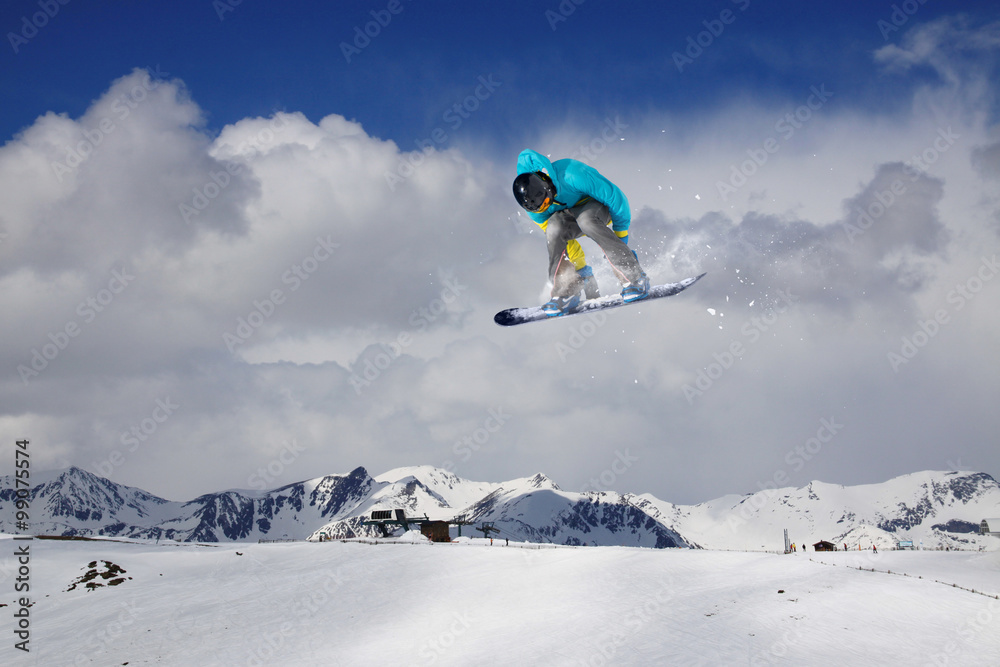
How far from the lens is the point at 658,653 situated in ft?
56.9

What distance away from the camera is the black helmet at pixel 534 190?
7.95 metres

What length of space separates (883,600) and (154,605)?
28.0 metres

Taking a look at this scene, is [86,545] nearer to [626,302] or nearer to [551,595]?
[551,595]

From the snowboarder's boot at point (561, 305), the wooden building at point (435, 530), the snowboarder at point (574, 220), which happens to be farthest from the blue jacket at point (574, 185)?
the wooden building at point (435, 530)

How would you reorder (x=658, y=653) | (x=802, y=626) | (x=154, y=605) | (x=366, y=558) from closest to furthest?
1. (x=658, y=653)
2. (x=802, y=626)
3. (x=154, y=605)
4. (x=366, y=558)

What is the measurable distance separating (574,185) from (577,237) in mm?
1174

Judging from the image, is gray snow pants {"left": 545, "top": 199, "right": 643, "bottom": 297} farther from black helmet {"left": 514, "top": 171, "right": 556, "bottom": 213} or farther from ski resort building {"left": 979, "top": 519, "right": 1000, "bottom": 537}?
ski resort building {"left": 979, "top": 519, "right": 1000, "bottom": 537}

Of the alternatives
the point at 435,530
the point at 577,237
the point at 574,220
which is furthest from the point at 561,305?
the point at 435,530

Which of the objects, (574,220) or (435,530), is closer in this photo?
(574,220)

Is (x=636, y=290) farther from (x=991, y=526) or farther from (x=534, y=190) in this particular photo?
(x=991, y=526)

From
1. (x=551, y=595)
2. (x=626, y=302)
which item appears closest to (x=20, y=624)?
(x=551, y=595)

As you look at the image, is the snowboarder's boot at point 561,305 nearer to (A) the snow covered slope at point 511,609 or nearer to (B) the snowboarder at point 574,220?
(B) the snowboarder at point 574,220

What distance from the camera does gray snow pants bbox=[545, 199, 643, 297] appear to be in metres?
8.98

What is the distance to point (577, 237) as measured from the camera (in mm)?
9469
